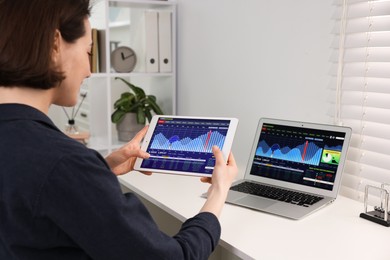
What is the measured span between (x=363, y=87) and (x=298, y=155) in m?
0.32

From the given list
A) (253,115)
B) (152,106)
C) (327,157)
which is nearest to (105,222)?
(327,157)

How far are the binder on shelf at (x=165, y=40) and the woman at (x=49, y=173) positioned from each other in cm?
171

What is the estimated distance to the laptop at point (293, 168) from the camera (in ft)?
4.88

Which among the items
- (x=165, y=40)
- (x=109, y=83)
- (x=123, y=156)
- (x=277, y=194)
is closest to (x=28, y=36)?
(x=123, y=156)

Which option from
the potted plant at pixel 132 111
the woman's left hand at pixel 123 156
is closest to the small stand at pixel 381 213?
the woman's left hand at pixel 123 156

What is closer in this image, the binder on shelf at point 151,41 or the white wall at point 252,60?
the white wall at point 252,60

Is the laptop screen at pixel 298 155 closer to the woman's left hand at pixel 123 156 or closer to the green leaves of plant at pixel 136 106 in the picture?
the woman's left hand at pixel 123 156

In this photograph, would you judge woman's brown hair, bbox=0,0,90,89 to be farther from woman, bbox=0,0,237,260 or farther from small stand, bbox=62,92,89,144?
small stand, bbox=62,92,89,144

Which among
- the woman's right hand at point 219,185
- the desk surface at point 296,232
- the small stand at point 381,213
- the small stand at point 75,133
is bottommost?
the desk surface at point 296,232

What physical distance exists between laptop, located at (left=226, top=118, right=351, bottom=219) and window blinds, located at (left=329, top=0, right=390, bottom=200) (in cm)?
10

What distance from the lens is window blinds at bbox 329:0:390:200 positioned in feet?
4.89

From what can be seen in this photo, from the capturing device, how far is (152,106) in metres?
2.54

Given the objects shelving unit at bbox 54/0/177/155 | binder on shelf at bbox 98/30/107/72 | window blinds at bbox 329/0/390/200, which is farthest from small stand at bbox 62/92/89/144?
window blinds at bbox 329/0/390/200

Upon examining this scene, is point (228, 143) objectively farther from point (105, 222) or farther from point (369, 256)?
point (105, 222)
